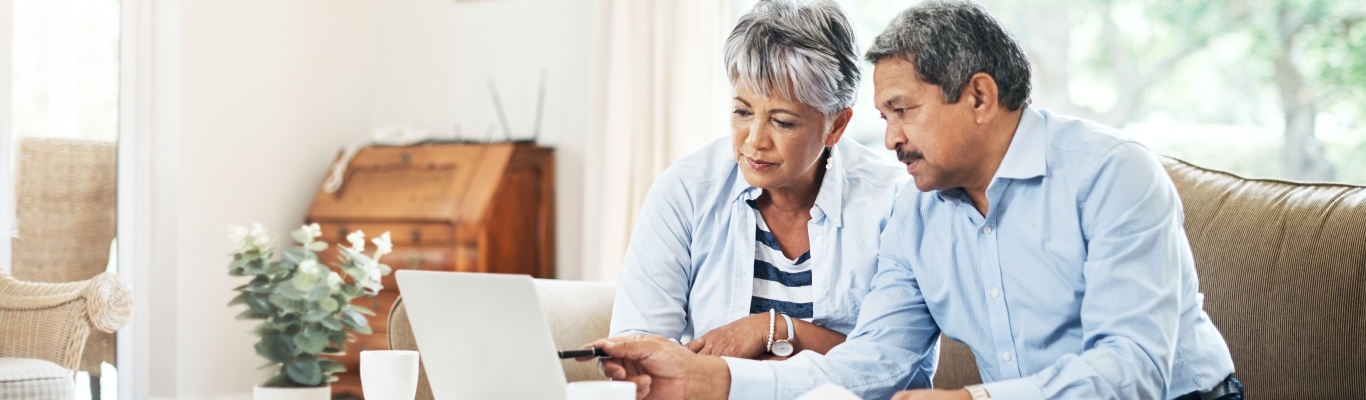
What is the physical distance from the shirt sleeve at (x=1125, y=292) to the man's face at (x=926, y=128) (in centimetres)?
16

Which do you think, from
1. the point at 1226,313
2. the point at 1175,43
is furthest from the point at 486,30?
the point at 1226,313

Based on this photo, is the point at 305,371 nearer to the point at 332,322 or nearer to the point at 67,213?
the point at 332,322

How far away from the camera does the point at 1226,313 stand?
5.53 ft

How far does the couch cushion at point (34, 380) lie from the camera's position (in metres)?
2.03

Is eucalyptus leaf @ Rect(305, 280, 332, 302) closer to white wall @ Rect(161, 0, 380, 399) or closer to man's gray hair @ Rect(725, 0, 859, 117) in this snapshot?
man's gray hair @ Rect(725, 0, 859, 117)

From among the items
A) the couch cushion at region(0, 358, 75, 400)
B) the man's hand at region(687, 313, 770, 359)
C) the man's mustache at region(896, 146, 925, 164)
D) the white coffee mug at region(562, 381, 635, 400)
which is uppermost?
the man's mustache at region(896, 146, 925, 164)

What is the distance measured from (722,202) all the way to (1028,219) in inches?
20.1

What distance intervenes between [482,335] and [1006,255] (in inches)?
26.5

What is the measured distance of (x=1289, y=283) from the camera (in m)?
1.63

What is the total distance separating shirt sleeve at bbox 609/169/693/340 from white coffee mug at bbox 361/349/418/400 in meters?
0.43

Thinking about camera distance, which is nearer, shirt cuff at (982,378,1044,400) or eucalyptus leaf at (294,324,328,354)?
shirt cuff at (982,378,1044,400)

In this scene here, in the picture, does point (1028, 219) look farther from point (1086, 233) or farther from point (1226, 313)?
point (1226, 313)

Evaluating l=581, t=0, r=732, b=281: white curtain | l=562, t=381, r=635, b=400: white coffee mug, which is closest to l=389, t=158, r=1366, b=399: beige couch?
l=562, t=381, r=635, b=400: white coffee mug

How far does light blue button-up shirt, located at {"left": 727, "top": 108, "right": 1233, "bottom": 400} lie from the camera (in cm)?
120
